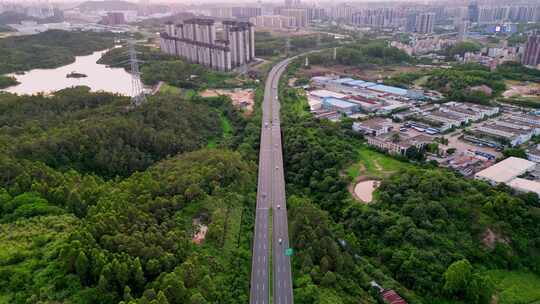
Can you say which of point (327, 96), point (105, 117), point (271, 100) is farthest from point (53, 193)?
point (327, 96)

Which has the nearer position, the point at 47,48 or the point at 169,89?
the point at 169,89

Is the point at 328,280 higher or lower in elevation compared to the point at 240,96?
lower

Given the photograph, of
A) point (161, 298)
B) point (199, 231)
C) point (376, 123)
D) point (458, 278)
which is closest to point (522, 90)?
point (376, 123)

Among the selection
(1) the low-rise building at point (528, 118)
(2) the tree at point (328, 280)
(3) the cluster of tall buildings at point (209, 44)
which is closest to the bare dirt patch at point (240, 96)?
(3) the cluster of tall buildings at point (209, 44)

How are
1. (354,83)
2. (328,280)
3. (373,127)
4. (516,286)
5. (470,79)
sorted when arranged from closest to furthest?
(328,280), (516,286), (373,127), (470,79), (354,83)

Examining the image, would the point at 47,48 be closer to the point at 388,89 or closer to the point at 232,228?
the point at 388,89

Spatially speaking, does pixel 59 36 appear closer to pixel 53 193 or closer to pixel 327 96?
pixel 327 96

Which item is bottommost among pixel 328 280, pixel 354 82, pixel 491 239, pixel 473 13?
pixel 491 239
